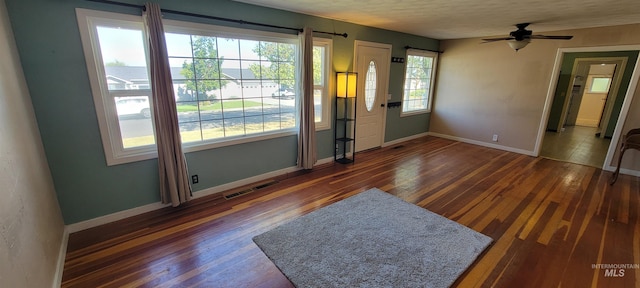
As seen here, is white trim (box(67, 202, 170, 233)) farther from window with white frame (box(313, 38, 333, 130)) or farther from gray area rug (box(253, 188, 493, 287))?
window with white frame (box(313, 38, 333, 130))

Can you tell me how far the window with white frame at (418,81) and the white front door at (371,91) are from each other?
30.1 inches

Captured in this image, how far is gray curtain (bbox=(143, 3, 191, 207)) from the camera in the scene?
7.88 feet

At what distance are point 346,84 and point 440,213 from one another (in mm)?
2331

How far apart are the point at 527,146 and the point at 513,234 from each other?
349 cm

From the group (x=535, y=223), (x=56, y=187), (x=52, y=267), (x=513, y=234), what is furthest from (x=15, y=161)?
(x=535, y=223)

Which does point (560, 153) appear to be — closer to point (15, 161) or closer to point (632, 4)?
point (632, 4)

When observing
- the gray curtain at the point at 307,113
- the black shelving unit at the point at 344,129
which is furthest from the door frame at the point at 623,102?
the gray curtain at the point at 307,113

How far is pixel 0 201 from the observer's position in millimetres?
1256

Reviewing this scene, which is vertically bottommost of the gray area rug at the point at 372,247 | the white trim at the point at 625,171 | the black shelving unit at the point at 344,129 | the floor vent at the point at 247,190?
the gray area rug at the point at 372,247

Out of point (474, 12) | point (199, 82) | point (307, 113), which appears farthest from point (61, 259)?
point (474, 12)

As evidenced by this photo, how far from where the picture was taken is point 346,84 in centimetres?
411

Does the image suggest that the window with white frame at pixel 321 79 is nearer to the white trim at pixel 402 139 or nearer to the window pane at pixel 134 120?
the white trim at pixel 402 139

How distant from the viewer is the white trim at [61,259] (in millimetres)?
1804

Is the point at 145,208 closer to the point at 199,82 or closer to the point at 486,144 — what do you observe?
the point at 199,82
